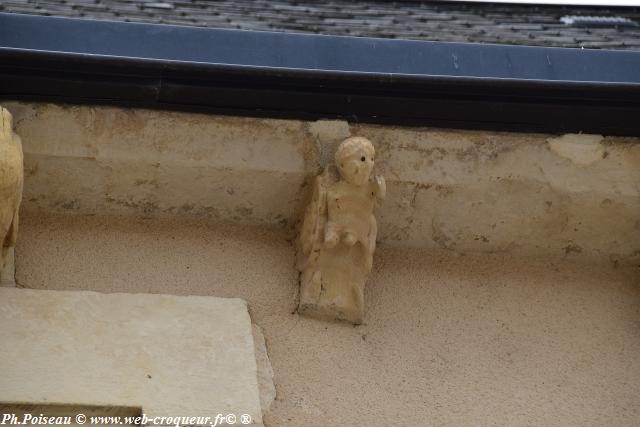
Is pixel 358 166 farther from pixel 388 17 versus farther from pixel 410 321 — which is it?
pixel 388 17

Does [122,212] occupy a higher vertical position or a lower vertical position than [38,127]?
lower

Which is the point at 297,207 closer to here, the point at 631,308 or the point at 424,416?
the point at 424,416

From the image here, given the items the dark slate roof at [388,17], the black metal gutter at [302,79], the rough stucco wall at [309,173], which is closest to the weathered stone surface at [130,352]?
the rough stucco wall at [309,173]

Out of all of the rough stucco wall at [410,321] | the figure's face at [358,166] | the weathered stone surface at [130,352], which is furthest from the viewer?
the figure's face at [358,166]

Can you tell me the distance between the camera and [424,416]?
323cm

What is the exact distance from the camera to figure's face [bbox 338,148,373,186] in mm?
3398

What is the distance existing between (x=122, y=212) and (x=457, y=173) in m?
1.24

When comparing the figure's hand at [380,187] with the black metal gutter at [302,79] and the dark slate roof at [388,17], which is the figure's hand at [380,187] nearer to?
the black metal gutter at [302,79]

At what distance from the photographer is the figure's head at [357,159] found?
11.2 feet

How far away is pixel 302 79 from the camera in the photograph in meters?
3.60

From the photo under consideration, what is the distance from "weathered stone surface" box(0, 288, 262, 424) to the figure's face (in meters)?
0.58

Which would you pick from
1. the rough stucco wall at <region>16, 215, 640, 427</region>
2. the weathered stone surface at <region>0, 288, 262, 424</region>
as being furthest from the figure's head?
the weathered stone surface at <region>0, 288, 262, 424</region>

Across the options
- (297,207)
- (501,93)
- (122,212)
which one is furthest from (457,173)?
(122,212)

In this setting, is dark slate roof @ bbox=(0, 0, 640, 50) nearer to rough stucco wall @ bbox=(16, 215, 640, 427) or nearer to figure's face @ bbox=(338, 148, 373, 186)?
rough stucco wall @ bbox=(16, 215, 640, 427)
